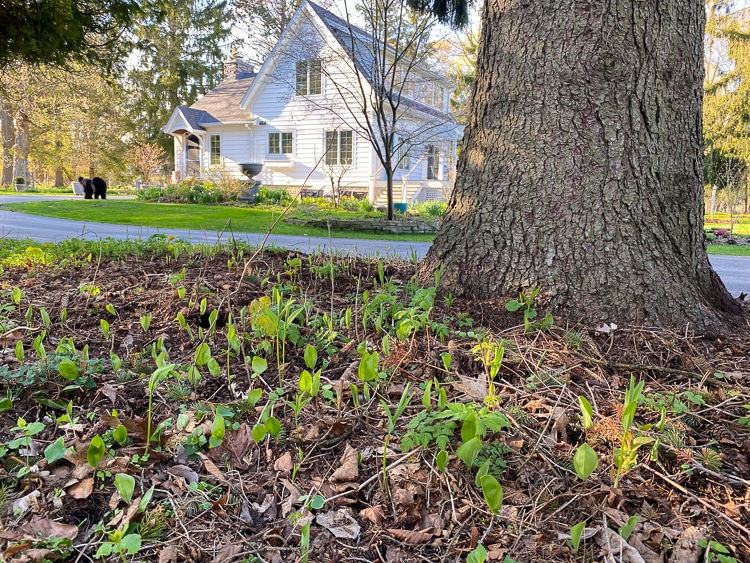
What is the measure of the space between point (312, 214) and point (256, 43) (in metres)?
18.0

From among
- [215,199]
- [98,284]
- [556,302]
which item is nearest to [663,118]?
Answer: [556,302]

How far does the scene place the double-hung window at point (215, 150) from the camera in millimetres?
20930

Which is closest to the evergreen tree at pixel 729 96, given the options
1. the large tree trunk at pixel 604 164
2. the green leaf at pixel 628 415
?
the large tree trunk at pixel 604 164

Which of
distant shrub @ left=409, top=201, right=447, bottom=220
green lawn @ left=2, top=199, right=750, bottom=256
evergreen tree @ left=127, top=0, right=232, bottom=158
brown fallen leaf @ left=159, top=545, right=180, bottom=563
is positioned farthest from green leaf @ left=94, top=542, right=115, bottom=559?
evergreen tree @ left=127, top=0, right=232, bottom=158

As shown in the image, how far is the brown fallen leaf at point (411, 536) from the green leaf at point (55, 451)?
0.93m

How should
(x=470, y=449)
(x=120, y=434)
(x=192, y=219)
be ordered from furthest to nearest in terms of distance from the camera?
(x=192, y=219) < (x=120, y=434) < (x=470, y=449)

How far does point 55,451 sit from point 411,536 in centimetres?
101

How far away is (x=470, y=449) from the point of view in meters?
1.27

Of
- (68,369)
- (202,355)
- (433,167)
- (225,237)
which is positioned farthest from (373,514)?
(433,167)

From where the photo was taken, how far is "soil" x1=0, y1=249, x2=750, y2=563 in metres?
1.19

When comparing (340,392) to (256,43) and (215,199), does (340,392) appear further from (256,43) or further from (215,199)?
(256,43)

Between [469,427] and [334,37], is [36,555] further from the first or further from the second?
[334,37]

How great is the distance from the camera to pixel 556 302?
7.65ft

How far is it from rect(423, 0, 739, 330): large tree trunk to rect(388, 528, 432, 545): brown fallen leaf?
56.1 inches
